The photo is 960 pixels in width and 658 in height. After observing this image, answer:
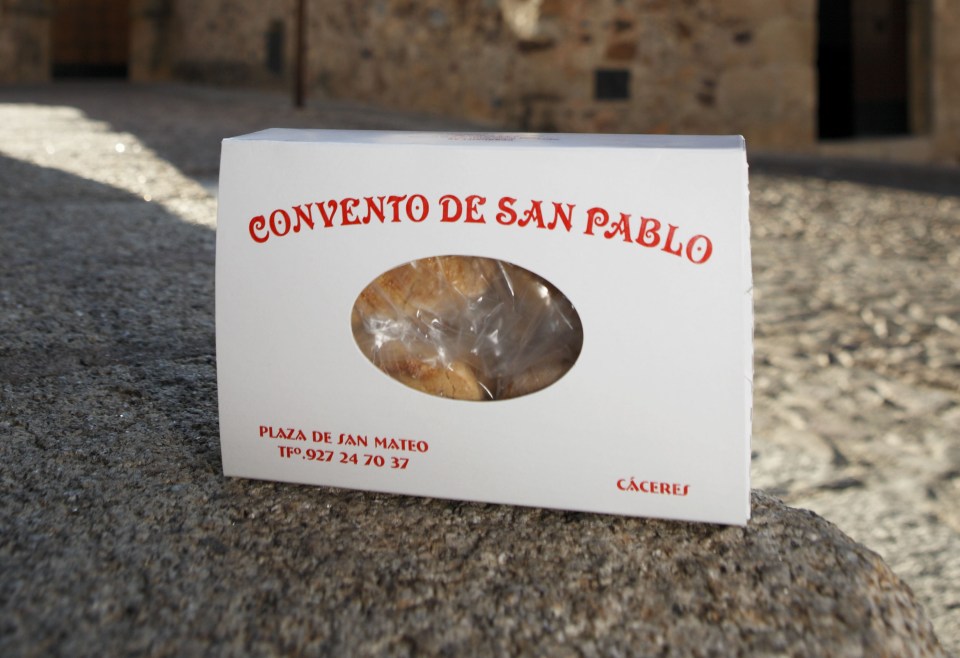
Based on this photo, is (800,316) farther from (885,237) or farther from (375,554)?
(375,554)

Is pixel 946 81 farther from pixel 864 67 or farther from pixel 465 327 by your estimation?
pixel 465 327

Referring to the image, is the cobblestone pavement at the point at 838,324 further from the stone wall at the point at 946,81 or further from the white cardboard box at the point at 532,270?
the stone wall at the point at 946,81

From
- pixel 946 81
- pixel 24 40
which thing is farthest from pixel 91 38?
pixel 946 81

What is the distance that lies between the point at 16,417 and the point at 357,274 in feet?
1.47

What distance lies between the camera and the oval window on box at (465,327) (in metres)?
0.78

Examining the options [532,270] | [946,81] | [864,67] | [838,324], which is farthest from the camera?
[864,67]

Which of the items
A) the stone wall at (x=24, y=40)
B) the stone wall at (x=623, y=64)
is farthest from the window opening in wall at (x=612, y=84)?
the stone wall at (x=24, y=40)

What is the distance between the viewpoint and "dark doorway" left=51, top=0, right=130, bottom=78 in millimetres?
8391

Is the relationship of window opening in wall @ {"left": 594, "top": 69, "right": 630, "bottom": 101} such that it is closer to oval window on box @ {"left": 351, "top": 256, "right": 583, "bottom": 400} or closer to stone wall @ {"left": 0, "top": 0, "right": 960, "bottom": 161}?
stone wall @ {"left": 0, "top": 0, "right": 960, "bottom": 161}

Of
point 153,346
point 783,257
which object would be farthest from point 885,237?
point 153,346

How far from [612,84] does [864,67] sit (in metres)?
1.76

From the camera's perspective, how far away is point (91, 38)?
8477 mm

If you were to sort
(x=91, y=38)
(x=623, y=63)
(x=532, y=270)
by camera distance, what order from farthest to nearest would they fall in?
(x=91, y=38)
(x=623, y=63)
(x=532, y=270)

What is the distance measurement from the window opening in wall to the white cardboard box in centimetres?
399
